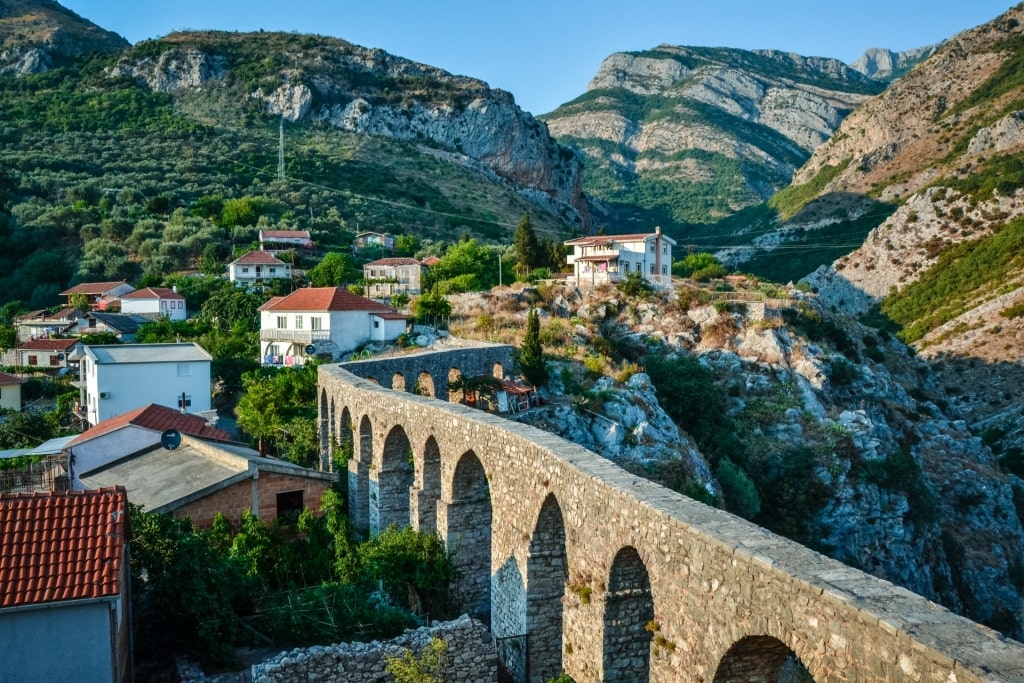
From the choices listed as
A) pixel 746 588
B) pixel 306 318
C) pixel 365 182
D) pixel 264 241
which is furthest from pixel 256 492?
pixel 365 182

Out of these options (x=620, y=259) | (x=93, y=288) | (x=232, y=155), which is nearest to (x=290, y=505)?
(x=620, y=259)

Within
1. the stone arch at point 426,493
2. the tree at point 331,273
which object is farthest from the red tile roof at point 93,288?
the stone arch at point 426,493

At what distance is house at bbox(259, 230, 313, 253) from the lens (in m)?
53.9

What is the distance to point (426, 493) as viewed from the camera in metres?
15.3

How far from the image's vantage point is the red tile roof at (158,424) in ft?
67.2

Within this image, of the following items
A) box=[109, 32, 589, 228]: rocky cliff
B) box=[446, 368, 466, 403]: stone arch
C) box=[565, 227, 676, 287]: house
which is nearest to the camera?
box=[446, 368, 466, 403]: stone arch

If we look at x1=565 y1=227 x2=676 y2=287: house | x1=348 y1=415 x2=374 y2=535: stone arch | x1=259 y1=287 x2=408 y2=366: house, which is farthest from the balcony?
x1=348 y1=415 x2=374 y2=535: stone arch

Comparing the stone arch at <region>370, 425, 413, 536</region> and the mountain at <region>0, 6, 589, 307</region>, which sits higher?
the mountain at <region>0, 6, 589, 307</region>

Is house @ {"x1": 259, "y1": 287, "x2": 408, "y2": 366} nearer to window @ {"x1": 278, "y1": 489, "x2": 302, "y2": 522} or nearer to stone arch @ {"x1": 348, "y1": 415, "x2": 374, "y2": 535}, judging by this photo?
stone arch @ {"x1": 348, "y1": 415, "x2": 374, "y2": 535}

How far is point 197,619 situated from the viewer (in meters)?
11.2

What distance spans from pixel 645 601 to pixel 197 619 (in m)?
6.80

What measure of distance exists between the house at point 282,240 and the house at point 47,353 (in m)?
17.2

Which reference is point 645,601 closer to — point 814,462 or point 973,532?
point 814,462

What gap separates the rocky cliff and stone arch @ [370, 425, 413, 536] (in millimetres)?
82113
